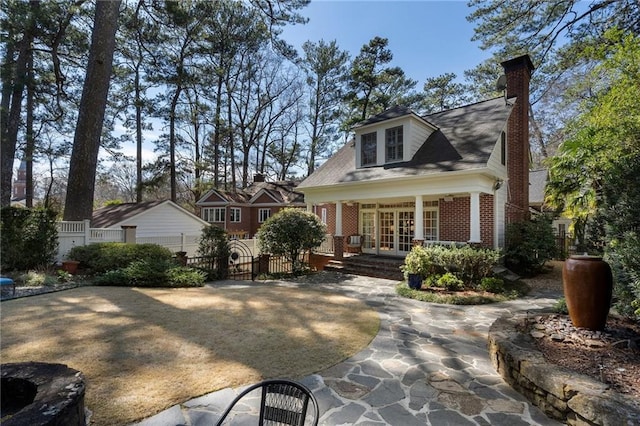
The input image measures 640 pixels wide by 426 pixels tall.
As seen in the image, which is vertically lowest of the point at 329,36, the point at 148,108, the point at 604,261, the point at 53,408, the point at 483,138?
the point at 53,408

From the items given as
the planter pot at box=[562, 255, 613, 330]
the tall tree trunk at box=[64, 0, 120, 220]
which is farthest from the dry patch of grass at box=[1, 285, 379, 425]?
the tall tree trunk at box=[64, 0, 120, 220]

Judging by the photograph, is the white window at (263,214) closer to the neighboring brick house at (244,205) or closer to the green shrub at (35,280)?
the neighboring brick house at (244,205)

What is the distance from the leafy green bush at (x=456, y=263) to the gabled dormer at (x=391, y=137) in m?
4.50

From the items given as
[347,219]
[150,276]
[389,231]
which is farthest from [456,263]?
[150,276]

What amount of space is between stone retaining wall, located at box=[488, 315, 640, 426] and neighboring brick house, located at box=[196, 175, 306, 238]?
72.9 ft

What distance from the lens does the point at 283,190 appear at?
27844mm

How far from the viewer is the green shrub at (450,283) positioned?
8.13 metres

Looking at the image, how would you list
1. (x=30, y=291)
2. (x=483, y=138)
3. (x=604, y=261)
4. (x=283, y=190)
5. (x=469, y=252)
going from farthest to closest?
(x=283, y=190) → (x=483, y=138) → (x=469, y=252) → (x=30, y=291) → (x=604, y=261)

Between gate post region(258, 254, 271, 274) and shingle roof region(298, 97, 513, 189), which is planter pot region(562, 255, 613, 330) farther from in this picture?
gate post region(258, 254, 271, 274)

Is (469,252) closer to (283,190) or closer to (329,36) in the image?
(283,190)

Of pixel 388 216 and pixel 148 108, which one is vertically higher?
pixel 148 108

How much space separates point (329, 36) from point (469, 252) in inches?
954

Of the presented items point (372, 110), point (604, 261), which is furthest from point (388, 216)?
point (372, 110)

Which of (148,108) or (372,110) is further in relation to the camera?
(372,110)
